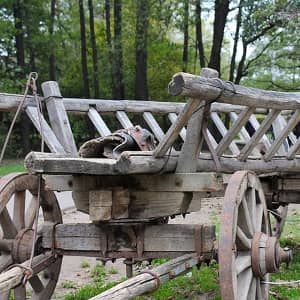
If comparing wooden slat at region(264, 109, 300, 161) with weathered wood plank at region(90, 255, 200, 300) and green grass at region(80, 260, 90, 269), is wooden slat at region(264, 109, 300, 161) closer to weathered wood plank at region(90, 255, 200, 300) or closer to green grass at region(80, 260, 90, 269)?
weathered wood plank at region(90, 255, 200, 300)

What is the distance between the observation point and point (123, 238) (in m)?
4.22

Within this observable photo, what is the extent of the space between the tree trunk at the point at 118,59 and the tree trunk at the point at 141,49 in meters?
2.05

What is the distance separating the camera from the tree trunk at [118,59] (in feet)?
85.1

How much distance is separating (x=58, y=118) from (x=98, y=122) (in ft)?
1.56

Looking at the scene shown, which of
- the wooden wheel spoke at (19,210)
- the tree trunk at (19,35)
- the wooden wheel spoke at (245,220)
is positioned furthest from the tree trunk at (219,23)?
the wooden wheel spoke at (245,220)

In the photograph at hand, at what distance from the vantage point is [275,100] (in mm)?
4023

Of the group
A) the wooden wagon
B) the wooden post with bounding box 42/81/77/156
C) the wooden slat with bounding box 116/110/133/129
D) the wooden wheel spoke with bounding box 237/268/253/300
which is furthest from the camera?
the wooden slat with bounding box 116/110/133/129

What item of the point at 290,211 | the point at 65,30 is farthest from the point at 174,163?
the point at 65,30

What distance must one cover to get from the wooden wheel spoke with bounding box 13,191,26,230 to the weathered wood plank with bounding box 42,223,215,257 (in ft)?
0.97

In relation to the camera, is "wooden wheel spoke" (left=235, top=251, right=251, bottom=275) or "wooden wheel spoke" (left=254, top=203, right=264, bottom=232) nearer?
"wooden wheel spoke" (left=235, top=251, right=251, bottom=275)

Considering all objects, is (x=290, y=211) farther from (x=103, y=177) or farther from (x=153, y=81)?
(x=153, y=81)

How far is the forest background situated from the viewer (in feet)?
74.1

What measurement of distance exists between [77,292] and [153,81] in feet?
73.6

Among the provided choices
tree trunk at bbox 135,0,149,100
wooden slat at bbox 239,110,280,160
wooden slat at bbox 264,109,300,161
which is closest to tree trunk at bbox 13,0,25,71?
tree trunk at bbox 135,0,149,100
